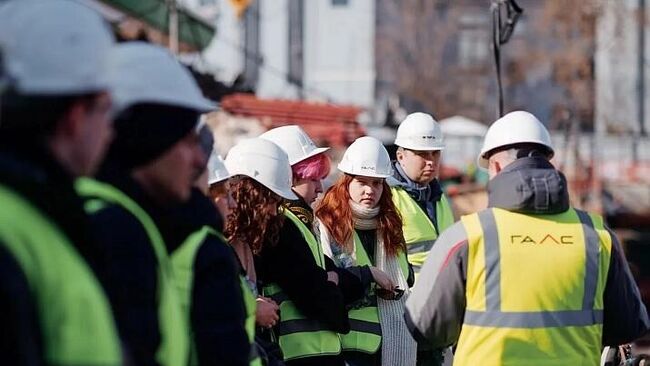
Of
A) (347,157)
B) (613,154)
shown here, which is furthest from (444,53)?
Result: (347,157)

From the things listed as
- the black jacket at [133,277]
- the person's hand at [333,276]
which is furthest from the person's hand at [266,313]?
the black jacket at [133,277]

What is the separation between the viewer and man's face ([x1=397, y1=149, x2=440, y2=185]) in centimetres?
779

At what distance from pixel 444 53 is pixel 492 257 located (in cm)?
4471

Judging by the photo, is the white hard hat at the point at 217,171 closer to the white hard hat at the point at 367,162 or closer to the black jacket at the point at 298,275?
→ the black jacket at the point at 298,275

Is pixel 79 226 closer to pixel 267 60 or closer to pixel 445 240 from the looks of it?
pixel 445 240

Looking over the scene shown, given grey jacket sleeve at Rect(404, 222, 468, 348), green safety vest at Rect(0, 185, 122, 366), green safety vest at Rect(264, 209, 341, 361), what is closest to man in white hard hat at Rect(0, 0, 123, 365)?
green safety vest at Rect(0, 185, 122, 366)

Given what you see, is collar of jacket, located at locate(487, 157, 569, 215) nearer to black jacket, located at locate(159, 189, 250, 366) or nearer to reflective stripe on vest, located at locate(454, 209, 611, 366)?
reflective stripe on vest, located at locate(454, 209, 611, 366)

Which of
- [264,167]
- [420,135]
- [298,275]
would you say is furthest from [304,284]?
[420,135]

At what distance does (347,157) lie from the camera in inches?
280

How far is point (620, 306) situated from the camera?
5.19 metres

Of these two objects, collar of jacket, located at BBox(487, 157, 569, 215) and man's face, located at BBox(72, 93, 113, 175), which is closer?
man's face, located at BBox(72, 93, 113, 175)

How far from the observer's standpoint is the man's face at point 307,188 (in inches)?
250

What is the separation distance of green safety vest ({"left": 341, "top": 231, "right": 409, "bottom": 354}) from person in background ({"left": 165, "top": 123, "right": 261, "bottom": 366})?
2.98m

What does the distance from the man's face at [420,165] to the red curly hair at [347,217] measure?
66 centimetres
